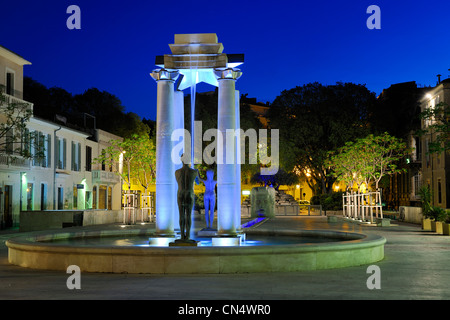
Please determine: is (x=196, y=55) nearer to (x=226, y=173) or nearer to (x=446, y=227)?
(x=226, y=173)

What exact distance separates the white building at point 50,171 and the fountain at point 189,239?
14160mm

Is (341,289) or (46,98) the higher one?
(46,98)

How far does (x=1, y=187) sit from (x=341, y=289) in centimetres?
2974

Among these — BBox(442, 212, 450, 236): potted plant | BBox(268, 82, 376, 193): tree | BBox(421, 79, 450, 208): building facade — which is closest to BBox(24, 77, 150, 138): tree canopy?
BBox(268, 82, 376, 193): tree

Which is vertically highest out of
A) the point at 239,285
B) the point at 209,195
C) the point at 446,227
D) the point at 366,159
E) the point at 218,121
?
the point at 366,159

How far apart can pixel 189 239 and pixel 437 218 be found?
1933cm

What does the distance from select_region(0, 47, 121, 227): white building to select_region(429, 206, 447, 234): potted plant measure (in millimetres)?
20555

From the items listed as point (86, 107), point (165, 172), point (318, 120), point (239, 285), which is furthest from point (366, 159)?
point (86, 107)

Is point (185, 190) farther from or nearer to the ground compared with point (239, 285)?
farther from the ground

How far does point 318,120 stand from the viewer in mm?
63281

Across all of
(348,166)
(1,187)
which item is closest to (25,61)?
(1,187)

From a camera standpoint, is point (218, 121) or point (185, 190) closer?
point (185, 190)
